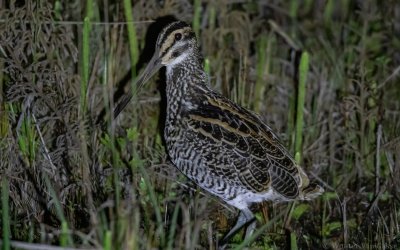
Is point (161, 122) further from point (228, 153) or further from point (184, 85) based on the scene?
point (228, 153)

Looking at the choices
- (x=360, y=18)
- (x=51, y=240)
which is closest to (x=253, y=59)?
(x=360, y=18)

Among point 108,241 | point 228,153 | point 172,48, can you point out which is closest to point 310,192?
point 228,153

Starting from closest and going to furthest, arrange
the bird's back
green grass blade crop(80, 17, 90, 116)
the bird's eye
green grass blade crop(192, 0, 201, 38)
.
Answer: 1. the bird's back
2. the bird's eye
3. green grass blade crop(80, 17, 90, 116)
4. green grass blade crop(192, 0, 201, 38)

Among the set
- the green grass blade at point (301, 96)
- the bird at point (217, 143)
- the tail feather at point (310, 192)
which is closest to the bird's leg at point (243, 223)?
the bird at point (217, 143)

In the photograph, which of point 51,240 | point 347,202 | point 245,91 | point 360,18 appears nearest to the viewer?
point 51,240

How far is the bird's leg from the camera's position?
14.3 feet

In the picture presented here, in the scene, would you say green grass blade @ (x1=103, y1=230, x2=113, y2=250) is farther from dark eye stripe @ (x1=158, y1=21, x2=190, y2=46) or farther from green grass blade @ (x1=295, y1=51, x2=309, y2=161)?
green grass blade @ (x1=295, y1=51, x2=309, y2=161)

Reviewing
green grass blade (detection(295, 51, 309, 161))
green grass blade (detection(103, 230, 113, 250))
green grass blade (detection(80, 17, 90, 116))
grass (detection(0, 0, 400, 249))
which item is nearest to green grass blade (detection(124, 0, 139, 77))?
grass (detection(0, 0, 400, 249))

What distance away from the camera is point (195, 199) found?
172 inches

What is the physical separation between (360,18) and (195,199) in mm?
2426

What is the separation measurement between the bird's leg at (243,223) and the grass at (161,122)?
7 cm

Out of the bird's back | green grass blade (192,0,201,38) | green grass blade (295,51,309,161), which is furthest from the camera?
green grass blade (192,0,201,38)

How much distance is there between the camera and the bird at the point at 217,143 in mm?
4211

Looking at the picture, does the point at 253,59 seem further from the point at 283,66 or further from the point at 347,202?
the point at 347,202
